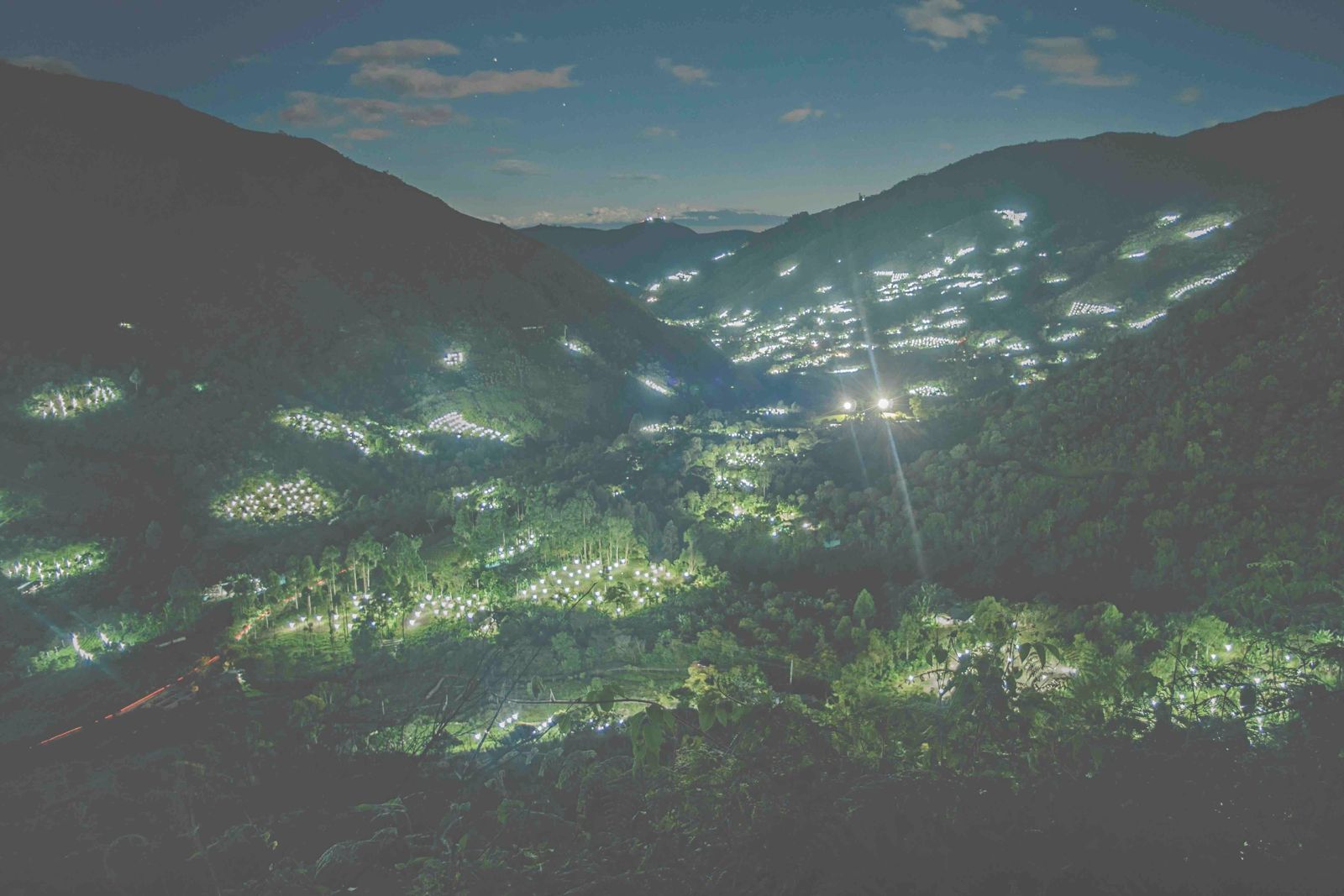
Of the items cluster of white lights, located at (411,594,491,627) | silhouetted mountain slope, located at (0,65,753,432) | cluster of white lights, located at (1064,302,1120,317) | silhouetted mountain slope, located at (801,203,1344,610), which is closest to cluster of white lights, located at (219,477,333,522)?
cluster of white lights, located at (411,594,491,627)

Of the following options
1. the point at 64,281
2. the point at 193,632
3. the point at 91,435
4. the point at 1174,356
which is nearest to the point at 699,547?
the point at 193,632

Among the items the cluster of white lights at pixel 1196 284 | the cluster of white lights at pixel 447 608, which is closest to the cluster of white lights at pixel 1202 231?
the cluster of white lights at pixel 1196 284

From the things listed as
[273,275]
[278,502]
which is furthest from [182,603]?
[273,275]

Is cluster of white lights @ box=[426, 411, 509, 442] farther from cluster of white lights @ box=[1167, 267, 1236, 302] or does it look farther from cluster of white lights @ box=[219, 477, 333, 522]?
cluster of white lights @ box=[1167, 267, 1236, 302]

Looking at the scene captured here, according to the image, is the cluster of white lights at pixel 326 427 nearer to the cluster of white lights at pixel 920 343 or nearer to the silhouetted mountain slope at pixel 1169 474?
the silhouetted mountain slope at pixel 1169 474

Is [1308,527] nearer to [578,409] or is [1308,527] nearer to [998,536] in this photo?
[998,536]

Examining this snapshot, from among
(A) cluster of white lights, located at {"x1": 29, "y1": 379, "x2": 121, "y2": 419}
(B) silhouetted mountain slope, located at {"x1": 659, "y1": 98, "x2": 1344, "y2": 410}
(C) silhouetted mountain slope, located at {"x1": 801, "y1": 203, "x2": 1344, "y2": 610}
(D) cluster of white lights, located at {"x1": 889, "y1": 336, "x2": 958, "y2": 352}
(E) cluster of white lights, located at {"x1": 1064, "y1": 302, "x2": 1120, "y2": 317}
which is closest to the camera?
(C) silhouetted mountain slope, located at {"x1": 801, "y1": 203, "x2": 1344, "y2": 610}
